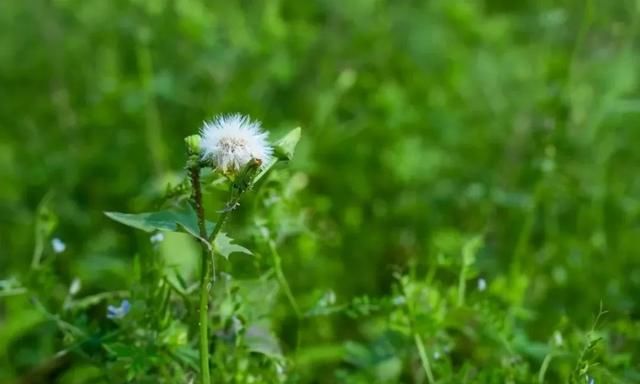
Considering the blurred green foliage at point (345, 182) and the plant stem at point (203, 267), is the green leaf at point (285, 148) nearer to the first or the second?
the plant stem at point (203, 267)

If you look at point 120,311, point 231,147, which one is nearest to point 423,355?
point 120,311

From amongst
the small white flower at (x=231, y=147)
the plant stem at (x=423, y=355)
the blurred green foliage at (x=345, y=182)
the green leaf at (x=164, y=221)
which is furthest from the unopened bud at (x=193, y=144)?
the plant stem at (x=423, y=355)

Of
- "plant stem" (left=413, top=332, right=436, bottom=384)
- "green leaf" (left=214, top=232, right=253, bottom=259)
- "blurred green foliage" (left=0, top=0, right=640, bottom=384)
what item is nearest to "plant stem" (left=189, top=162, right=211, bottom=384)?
"green leaf" (left=214, top=232, right=253, bottom=259)

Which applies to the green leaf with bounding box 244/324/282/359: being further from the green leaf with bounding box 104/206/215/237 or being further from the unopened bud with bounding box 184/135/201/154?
the unopened bud with bounding box 184/135/201/154

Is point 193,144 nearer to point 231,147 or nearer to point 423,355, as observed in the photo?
point 231,147

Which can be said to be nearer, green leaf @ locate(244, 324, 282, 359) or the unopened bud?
the unopened bud

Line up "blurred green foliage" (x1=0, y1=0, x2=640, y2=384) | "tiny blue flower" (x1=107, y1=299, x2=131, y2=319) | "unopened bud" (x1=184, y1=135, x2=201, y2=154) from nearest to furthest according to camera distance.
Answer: "unopened bud" (x1=184, y1=135, x2=201, y2=154) < "tiny blue flower" (x1=107, y1=299, x2=131, y2=319) < "blurred green foliage" (x1=0, y1=0, x2=640, y2=384)

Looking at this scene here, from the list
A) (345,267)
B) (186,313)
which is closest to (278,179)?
(186,313)

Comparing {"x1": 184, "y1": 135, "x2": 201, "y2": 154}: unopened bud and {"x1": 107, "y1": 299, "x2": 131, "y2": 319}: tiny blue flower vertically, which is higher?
{"x1": 107, "y1": 299, "x2": 131, "y2": 319}: tiny blue flower
